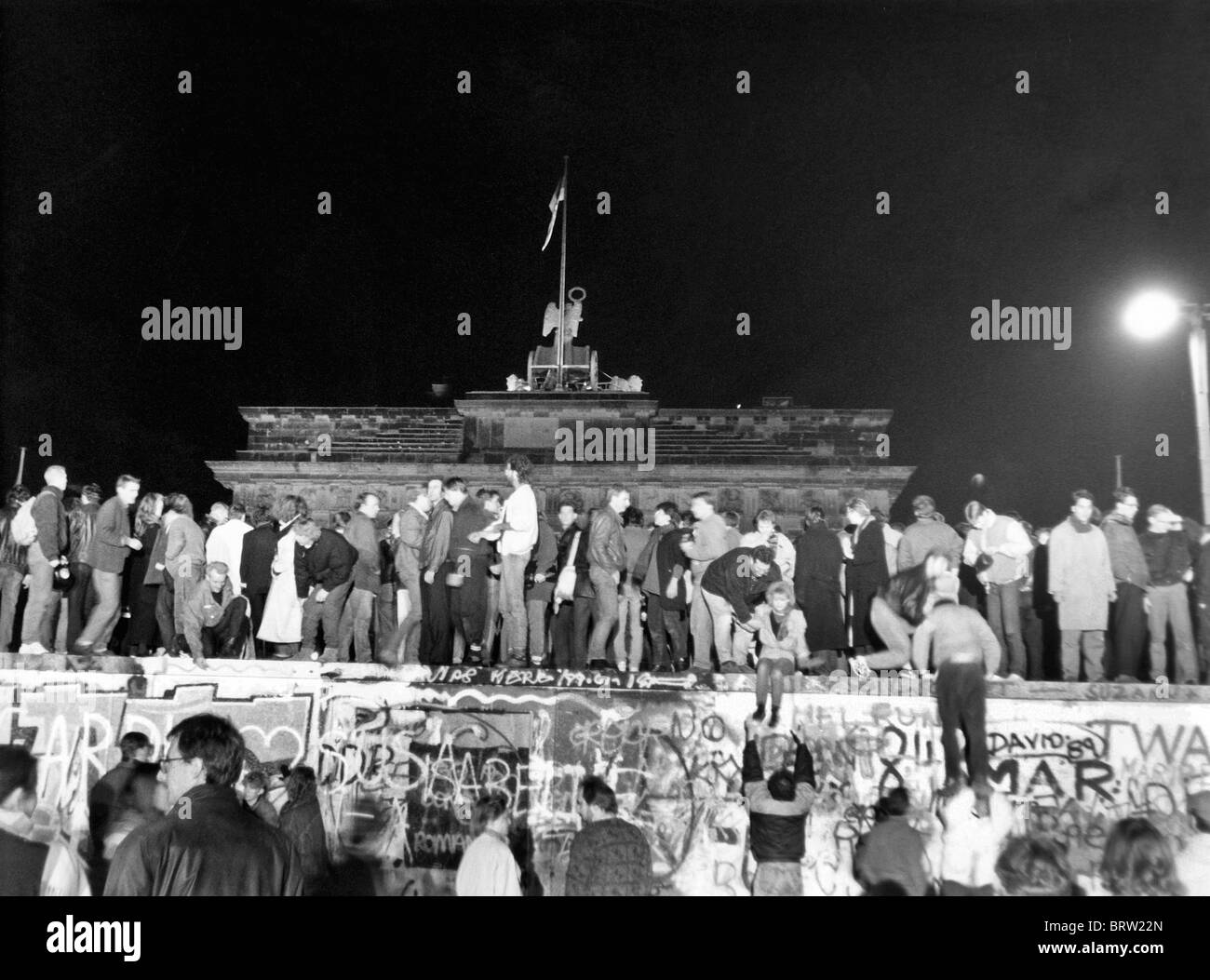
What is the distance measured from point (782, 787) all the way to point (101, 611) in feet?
24.3

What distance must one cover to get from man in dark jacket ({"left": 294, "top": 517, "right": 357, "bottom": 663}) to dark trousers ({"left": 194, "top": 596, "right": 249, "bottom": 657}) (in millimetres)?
685

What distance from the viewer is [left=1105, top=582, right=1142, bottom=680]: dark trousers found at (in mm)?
9875

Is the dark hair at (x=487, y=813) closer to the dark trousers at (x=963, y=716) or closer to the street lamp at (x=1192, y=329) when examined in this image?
the dark trousers at (x=963, y=716)

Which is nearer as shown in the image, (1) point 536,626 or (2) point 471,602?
(2) point 471,602

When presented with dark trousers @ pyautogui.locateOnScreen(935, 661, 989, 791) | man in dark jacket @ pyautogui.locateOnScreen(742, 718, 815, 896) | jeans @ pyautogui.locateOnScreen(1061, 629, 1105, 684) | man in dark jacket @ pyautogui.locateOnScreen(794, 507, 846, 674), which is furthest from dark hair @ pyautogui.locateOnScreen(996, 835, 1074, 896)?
jeans @ pyautogui.locateOnScreen(1061, 629, 1105, 684)

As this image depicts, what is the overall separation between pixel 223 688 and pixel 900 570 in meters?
7.04

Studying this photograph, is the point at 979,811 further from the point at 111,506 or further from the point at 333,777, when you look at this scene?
the point at 111,506

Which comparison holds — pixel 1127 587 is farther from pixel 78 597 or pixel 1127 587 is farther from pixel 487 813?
pixel 78 597

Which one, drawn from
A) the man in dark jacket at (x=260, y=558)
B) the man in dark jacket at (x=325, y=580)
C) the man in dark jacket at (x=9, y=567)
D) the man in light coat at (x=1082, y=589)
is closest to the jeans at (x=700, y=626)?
the man in light coat at (x=1082, y=589)

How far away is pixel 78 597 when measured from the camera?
1056cm

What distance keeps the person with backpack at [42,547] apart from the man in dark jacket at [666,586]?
6096 mm

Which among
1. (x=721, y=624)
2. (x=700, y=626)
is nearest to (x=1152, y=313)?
(x=721, y=624)

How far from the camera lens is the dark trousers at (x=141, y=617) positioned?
10.8 metres

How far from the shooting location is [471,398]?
1438 inches
